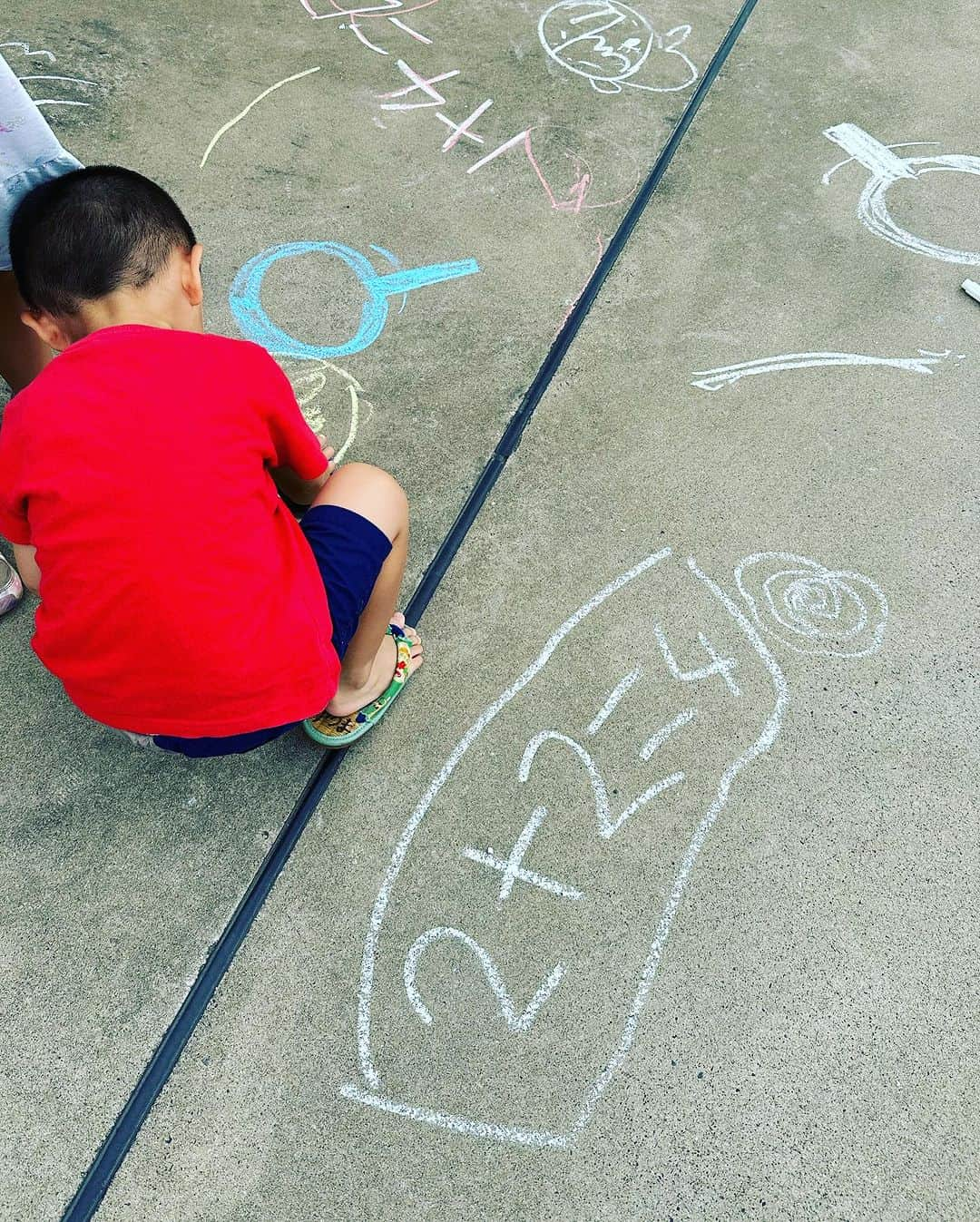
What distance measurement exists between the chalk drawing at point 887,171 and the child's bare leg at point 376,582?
6.55 feet

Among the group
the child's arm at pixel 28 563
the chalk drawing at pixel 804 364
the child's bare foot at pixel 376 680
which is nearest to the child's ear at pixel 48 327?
the child's arm at pixel 28 563

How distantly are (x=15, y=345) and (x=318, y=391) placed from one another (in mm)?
654

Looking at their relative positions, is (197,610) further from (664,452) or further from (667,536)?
(664,452)

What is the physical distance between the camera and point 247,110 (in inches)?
114

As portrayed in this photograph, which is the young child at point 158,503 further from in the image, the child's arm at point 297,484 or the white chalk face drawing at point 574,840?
the white chalk face drawing at point 574,840

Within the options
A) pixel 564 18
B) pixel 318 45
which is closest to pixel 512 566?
pixel 318 45

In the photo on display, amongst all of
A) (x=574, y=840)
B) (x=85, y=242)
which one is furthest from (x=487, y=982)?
(x=85, y=242)

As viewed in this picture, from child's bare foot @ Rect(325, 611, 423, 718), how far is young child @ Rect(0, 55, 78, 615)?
0.73 m

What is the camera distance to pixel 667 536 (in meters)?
2.12

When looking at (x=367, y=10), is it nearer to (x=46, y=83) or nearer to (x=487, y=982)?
(x=46, y=83)

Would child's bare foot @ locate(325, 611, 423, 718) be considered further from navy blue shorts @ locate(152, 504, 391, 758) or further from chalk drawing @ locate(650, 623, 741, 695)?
chalk drawing @ locate(650, 623, 741, 695)

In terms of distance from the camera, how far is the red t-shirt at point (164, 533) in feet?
3.98

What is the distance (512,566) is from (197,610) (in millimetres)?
905

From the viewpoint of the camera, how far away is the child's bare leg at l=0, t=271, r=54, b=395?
1.94 meters
